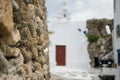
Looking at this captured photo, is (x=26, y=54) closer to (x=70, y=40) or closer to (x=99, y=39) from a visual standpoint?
(x=99, y=39)

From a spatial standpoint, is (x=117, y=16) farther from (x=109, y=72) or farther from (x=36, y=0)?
(x=36, y=0)

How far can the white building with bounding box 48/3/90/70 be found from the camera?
30172 millimetres

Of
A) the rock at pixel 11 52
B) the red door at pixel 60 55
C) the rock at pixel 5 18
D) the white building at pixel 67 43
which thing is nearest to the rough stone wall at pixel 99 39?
the white building at pixel 67 43

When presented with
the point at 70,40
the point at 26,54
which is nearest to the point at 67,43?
the point at 70,40

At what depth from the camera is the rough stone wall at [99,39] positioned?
27812mm

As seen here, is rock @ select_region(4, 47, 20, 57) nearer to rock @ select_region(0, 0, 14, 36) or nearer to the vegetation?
rock @ select_region(0, 0, 14, 36)

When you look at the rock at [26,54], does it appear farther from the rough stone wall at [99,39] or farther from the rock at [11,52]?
the rough stone wall at [99,39]

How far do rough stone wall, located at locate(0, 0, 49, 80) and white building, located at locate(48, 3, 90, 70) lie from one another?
25.3m

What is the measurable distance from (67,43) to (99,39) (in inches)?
138

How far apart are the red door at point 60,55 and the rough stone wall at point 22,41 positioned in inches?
1016

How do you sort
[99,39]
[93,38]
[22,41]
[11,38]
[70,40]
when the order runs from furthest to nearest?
[70,40]
[93,38]
[99,39]
[22,41]
[11,38]

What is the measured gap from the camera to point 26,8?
3715 millimetres

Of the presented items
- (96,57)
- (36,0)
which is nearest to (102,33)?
(96,57)

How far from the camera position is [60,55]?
30.9m
